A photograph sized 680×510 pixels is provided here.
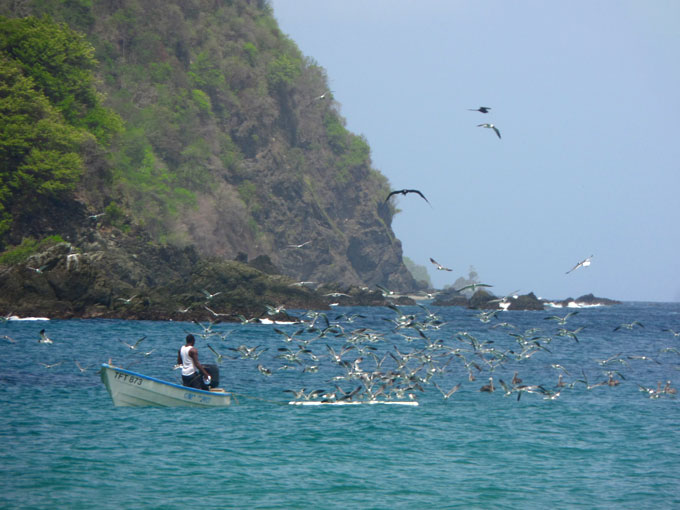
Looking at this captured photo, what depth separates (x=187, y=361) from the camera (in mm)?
25203

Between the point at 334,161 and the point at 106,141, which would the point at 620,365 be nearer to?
the point at 106,141

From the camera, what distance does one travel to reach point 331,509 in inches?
637

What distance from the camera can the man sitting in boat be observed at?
24844 mm

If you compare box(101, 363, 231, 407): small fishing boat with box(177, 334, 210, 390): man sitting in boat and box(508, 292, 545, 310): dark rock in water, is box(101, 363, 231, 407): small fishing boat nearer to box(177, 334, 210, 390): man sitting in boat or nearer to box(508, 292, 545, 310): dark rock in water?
box(177, 334, 210, 390): man sitting in boat

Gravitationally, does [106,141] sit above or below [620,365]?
above

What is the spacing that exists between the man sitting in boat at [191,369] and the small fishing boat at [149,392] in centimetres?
35

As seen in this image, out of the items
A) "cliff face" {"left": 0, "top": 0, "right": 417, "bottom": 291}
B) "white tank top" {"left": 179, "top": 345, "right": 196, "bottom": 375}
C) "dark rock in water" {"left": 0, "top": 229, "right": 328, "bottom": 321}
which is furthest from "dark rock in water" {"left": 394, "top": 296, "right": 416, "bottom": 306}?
"white tank top" {"left": 179, "top": 345, "right": 196, "bottom": 375}

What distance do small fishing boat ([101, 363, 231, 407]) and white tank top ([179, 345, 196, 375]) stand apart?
589 mm

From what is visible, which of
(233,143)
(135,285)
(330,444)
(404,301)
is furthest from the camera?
(233,143)

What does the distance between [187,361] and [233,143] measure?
9790 cm

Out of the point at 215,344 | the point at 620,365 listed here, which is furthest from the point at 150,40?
the point at 620,365

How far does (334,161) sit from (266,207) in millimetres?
23391

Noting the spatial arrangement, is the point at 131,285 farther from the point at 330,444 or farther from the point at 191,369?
the point at 330,444

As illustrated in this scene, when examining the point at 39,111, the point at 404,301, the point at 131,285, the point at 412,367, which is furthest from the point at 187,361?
the point at 404,301
